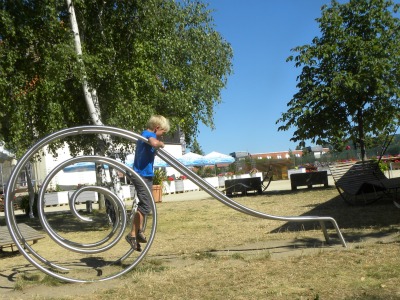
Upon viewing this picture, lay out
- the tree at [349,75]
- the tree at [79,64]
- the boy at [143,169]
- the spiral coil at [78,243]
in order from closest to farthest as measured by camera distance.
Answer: the spiral coil at [78,243] < the boy at [143,169] < the tree at [79,64] < the tree at [349,75]

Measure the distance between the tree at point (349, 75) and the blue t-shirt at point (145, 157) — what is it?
13206 mm

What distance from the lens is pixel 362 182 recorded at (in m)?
12.5

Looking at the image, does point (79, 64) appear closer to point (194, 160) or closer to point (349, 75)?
point (349, 75)

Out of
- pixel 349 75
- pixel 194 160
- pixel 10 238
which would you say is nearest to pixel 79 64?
pixel 10 238

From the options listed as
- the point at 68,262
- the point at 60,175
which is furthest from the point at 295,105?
the point at 60,175

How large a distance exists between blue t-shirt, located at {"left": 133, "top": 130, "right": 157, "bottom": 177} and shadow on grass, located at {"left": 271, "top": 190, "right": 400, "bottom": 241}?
3.25 m

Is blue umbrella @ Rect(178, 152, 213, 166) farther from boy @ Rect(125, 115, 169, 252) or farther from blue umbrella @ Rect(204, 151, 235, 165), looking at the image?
boy @ Rect(125, 115, 169, 252)

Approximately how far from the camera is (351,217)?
10719mm

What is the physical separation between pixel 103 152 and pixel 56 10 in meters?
3.13

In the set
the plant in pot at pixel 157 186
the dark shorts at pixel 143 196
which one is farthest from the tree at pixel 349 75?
the dark shorts at pixel 143 196

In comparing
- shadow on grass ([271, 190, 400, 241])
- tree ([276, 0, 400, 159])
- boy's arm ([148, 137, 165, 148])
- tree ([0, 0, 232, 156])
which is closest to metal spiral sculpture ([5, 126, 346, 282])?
boy's arm ([148, 137, 165, 148])

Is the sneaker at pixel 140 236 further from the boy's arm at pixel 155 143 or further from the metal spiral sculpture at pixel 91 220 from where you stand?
the boy's arm at pixel 155 143

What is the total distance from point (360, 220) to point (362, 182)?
→ 2.50 meters

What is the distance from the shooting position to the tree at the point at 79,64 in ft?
36.3
